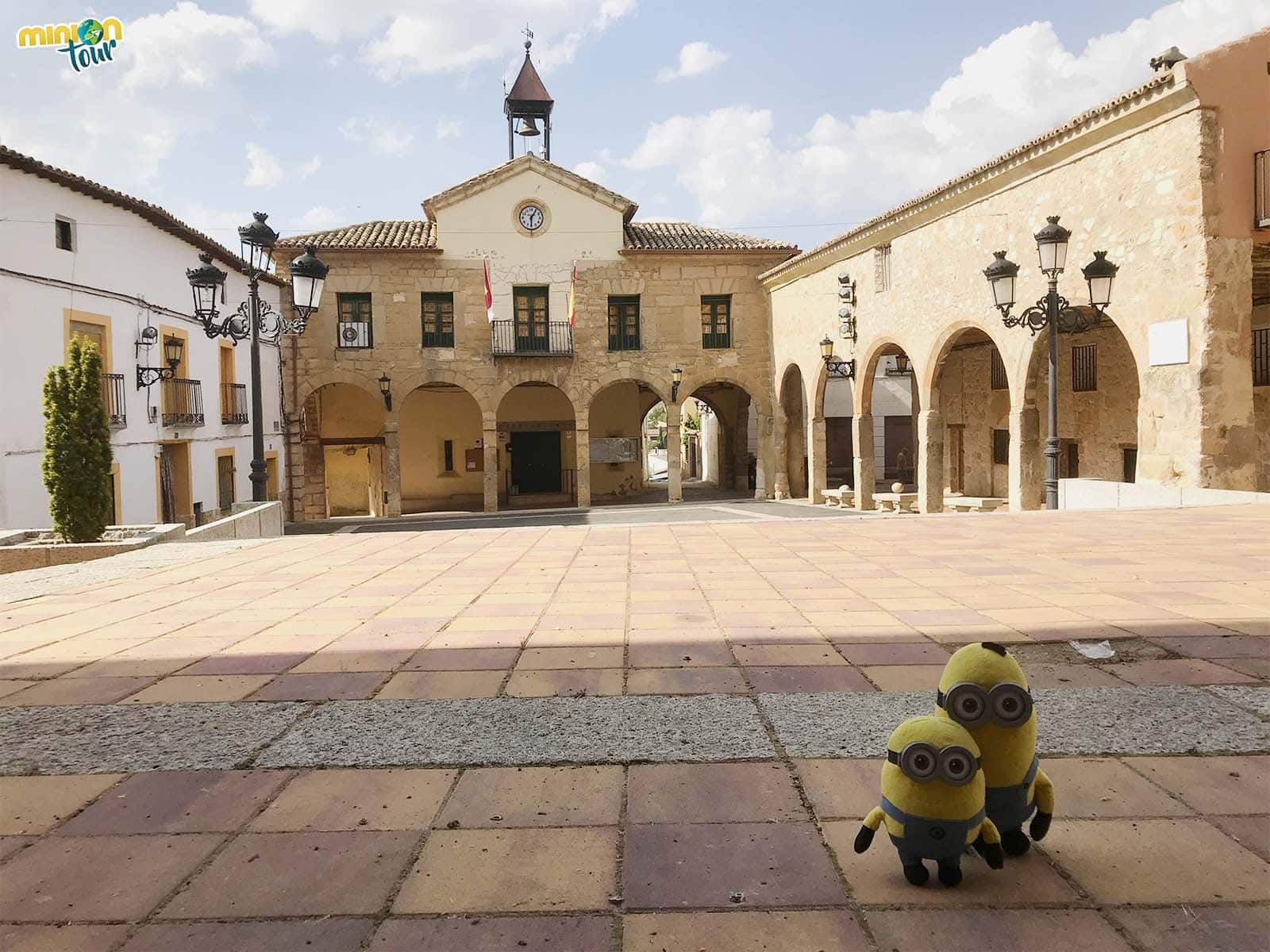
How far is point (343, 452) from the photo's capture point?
26.3m

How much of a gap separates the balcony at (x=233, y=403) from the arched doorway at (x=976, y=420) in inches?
648

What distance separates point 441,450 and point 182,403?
32.4 feet

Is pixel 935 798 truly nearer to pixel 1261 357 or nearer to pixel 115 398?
pixel 115 398

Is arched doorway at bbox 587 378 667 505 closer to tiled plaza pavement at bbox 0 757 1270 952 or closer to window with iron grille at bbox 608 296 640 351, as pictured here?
window with iron grille at bbox 608 296 640 351

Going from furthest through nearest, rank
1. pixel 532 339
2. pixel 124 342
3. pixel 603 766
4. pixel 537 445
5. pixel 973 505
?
pixel 537 445
pixel 532 339
pixel 973 505
pixel 124 342
pixel 603 766

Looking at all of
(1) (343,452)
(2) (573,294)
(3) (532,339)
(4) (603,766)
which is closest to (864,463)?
(2) (573,294)

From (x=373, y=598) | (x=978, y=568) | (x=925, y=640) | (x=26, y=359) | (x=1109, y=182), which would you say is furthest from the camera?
(x=26, y=359)

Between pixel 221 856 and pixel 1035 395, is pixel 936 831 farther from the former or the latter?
pixel 1035 395

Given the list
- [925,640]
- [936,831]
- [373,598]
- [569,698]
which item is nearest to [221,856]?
[569,698]

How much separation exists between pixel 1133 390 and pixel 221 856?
60.2 ft

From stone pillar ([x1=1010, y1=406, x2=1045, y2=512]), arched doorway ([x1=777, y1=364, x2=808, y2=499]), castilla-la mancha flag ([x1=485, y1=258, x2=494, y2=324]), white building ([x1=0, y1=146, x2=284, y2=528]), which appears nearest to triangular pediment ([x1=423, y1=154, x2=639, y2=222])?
castilla-la mancha flag ([x1=485, y1=258, x2=494, y2=324])

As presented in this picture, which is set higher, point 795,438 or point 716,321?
point 716,321

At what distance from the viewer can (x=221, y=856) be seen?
229 cm

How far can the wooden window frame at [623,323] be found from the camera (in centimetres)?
2345
